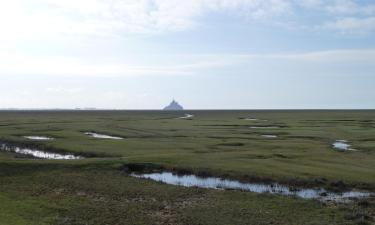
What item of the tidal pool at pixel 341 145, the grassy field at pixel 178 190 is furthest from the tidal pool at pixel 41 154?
the tidal pool at pixel 341 145

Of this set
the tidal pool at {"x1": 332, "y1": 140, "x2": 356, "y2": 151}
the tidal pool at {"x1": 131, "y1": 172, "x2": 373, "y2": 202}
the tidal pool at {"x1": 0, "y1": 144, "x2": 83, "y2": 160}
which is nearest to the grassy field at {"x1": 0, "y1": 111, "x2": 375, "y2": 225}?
the tidal pool at {"x1": 131, "y1": 172, "x2": 373, "y2": 202}

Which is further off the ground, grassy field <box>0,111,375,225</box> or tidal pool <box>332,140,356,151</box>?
tidal pool <box>332,140,356,151</box>

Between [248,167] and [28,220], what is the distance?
2171cm

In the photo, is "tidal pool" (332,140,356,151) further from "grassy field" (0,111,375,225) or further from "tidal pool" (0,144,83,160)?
"tidal pool" (0,144,83,160)

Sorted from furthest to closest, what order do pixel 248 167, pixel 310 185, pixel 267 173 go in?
pixel 248 167
pixel 267 173
pixel 310 185

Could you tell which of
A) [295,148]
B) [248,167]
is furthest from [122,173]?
[295,148]

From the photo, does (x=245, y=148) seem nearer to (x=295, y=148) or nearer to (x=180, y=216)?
(x=295, y=148)

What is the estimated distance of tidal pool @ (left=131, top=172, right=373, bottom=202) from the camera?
30766mm

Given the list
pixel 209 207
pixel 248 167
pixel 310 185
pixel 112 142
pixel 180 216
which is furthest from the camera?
pixel 112 142

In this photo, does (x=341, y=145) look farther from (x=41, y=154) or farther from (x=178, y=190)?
(x=41, y=154)

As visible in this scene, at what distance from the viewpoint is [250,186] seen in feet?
111

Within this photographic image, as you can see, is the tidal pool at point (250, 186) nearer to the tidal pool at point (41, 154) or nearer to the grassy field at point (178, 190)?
the grassy field at point (178, 190)

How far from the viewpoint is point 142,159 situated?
43969mm

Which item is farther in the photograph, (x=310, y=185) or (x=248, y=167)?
(x=248, y=167)
